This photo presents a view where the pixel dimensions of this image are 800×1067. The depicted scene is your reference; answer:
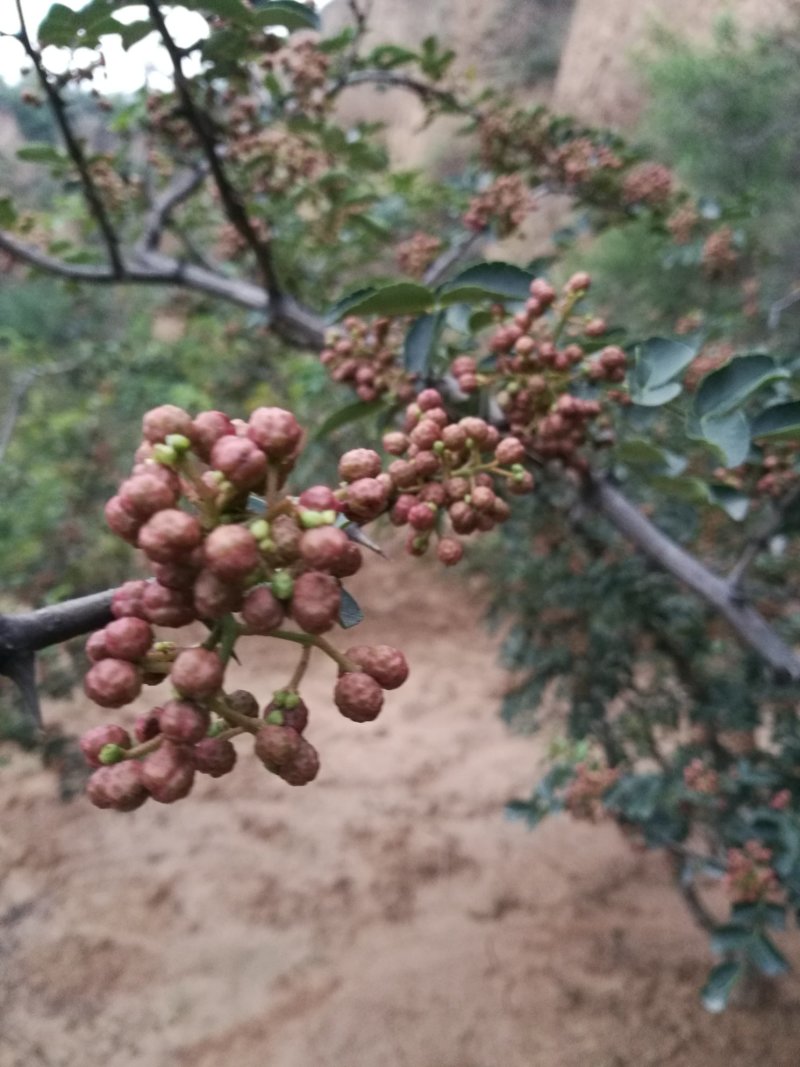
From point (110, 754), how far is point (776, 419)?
0.60 m

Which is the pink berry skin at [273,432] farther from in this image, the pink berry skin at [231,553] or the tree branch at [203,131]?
the tree branch at [203,131]

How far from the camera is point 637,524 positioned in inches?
42.4

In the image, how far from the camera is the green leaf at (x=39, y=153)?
1.36m

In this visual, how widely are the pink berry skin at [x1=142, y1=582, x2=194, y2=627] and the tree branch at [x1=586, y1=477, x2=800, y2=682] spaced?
2.39ft

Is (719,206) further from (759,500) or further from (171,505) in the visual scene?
(171,505)

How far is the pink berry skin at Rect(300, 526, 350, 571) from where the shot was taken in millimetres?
361

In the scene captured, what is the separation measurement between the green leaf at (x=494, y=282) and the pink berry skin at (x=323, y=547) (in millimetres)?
425

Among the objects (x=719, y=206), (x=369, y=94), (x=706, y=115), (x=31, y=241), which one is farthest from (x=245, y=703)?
(x=369, y=94)

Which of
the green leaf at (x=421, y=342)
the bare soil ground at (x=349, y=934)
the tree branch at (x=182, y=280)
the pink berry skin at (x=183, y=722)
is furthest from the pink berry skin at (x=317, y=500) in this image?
the bare soil ground at (x=349, y=934)

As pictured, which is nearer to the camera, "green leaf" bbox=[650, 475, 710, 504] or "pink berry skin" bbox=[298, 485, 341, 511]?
"pink berry skin" bbox=[298, 485, 341, 511]

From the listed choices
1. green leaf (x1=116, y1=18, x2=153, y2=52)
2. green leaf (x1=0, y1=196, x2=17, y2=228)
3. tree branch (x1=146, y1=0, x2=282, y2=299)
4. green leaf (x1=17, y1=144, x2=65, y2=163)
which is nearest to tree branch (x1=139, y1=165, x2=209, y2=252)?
green leaf (x1=17, y1=144, x2=65, y2=163)

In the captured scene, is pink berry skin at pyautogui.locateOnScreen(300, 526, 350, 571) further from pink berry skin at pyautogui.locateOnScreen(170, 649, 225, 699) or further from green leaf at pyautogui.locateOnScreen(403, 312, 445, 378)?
green leaf at pyautogui.locateOnScreen(403, 312, 445, 378)

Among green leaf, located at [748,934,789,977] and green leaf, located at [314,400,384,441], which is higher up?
green leaf, located at [314,400,384,441]

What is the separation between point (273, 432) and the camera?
15.4 inches
